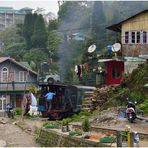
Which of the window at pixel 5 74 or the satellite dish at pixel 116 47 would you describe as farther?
the window at pixel 5 74

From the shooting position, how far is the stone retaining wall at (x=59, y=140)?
675 inches

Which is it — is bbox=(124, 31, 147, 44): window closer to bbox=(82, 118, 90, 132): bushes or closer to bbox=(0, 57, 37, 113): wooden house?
bbox=(0, 57, 37, 113): wooden house

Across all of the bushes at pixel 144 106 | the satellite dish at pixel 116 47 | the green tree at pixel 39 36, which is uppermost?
the green tree at pixel 39 36

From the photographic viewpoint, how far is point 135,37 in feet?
108

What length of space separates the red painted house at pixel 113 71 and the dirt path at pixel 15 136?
9.02 metres

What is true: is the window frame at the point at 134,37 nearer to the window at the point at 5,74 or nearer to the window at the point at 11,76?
the window at the point at 11,76

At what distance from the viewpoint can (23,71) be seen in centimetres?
4547

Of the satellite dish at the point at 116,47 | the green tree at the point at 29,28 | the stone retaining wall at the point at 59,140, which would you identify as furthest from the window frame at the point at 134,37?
the green tree at the point at 29,28

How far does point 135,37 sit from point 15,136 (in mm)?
12682

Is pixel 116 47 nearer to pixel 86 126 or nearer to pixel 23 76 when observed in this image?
pixel 86 126

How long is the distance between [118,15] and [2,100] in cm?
2556

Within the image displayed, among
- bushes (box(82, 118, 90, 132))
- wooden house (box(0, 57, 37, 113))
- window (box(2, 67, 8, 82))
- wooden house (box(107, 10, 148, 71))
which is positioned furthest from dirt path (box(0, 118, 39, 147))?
window (box(2, 67, 8, 82))

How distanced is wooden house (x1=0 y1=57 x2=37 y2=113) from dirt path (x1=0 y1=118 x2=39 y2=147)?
1437cm

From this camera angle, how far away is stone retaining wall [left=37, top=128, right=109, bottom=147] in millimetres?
17142
